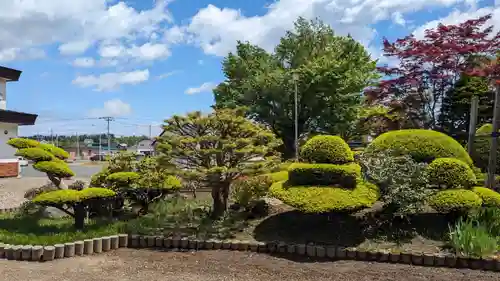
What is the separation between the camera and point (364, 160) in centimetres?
606

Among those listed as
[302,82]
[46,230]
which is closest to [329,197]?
[46,230]

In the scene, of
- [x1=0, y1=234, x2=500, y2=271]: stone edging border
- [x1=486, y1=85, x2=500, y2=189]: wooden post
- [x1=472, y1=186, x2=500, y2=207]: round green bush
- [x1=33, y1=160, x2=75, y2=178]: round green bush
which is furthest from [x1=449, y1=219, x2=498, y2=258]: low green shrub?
[x1=33, y1=160, x2=75, y2=178]: round green bush

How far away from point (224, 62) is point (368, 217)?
1377cm

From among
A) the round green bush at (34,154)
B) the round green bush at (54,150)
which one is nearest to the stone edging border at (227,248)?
the round green bush at (34,154)

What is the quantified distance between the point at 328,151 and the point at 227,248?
2009 millimetres

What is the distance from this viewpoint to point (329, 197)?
551cm

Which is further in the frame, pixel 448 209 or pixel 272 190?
pixel 272 190

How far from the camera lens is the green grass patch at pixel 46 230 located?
570cm

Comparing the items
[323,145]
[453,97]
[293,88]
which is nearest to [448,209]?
[323,145]

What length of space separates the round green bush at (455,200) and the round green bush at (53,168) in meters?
5.78

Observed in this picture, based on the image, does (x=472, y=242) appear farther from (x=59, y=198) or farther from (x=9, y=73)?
(x=9, y=73)

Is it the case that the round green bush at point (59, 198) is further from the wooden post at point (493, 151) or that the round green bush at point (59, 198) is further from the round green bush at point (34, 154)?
the wooden post at point (493, 151)

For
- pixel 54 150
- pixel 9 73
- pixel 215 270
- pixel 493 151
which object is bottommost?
Result: pixel 215 270

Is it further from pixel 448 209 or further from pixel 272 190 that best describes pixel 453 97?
pixel 272 190
